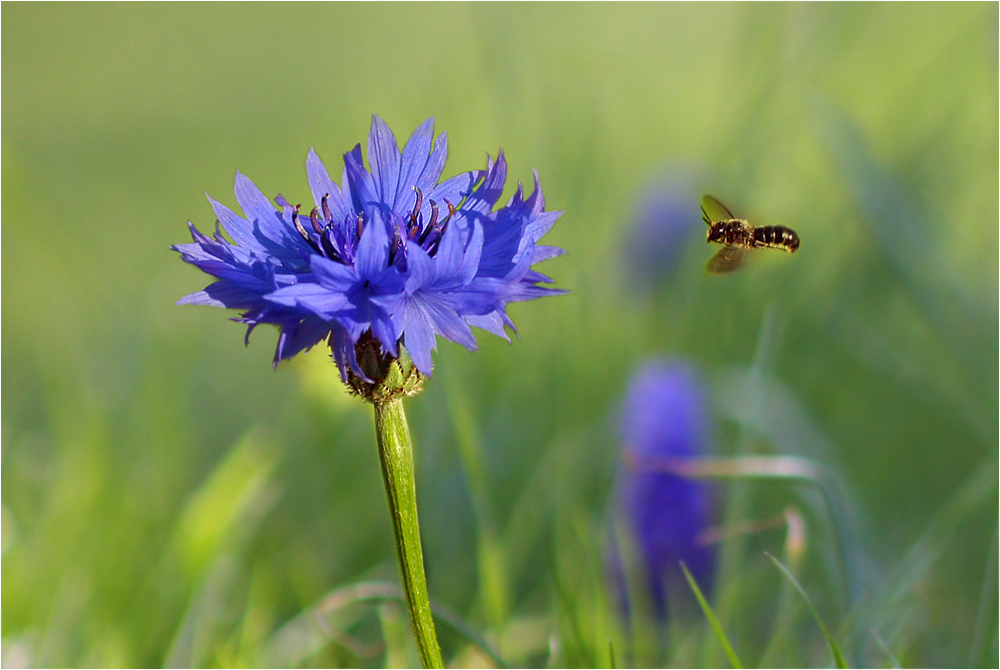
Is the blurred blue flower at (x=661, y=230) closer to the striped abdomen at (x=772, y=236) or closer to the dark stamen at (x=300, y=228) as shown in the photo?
the striped abdomen at (x=772, y=236)

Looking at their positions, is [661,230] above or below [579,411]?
above

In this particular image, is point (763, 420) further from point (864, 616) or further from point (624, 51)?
point (624, 51)

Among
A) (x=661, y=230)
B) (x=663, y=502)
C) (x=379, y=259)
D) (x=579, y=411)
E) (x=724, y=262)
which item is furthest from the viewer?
(x=661, y=230)

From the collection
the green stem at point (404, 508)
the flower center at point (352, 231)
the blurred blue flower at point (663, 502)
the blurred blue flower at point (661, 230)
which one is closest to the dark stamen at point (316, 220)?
the flower center at point (352, 231)

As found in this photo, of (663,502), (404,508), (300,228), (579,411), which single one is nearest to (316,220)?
(300,228)

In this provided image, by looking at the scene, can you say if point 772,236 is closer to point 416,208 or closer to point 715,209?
point 715,209

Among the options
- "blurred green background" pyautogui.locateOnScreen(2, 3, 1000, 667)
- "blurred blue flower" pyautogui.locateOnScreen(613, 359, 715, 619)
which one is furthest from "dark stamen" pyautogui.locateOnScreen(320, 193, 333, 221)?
"blurred blue flower" pyautogui.locateOnScreen(613, 359, 715, 619)

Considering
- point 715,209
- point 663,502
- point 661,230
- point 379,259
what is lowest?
point 663,502
